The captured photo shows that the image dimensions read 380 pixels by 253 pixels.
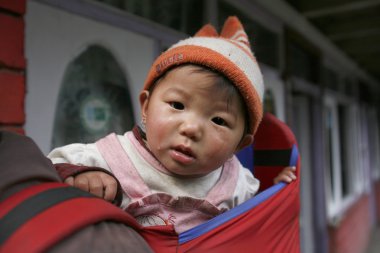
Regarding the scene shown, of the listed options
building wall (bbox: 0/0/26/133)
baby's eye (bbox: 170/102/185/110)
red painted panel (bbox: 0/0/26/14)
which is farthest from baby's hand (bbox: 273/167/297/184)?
red painted panel (bbox: 0/0/26/14)

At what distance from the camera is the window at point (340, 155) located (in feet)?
13.8

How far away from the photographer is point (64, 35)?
3.52 ft

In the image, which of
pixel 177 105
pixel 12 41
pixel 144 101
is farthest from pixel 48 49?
pixel 177 105

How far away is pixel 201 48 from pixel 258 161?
43 centimetres

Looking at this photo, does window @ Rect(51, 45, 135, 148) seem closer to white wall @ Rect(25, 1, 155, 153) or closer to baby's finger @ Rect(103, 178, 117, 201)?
white wall @ Rect(25, 1, 155, 153)

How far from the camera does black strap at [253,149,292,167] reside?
88cm

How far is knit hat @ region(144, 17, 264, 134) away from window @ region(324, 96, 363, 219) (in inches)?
136

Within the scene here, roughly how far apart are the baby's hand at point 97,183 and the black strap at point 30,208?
0.11 meters

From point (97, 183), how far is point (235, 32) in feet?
1.73

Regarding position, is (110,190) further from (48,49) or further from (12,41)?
(48,49)

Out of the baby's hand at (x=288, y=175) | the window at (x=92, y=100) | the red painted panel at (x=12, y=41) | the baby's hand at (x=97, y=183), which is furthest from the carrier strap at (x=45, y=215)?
the window at (x=92, y=100)

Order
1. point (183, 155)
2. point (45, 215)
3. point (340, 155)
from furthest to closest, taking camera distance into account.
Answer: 1. point (340, 155)
2. point (183, 155)
3. point (45, 215)

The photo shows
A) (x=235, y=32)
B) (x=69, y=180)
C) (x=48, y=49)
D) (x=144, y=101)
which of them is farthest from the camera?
(x=48, y=49)

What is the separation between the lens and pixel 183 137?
1.89 ft
